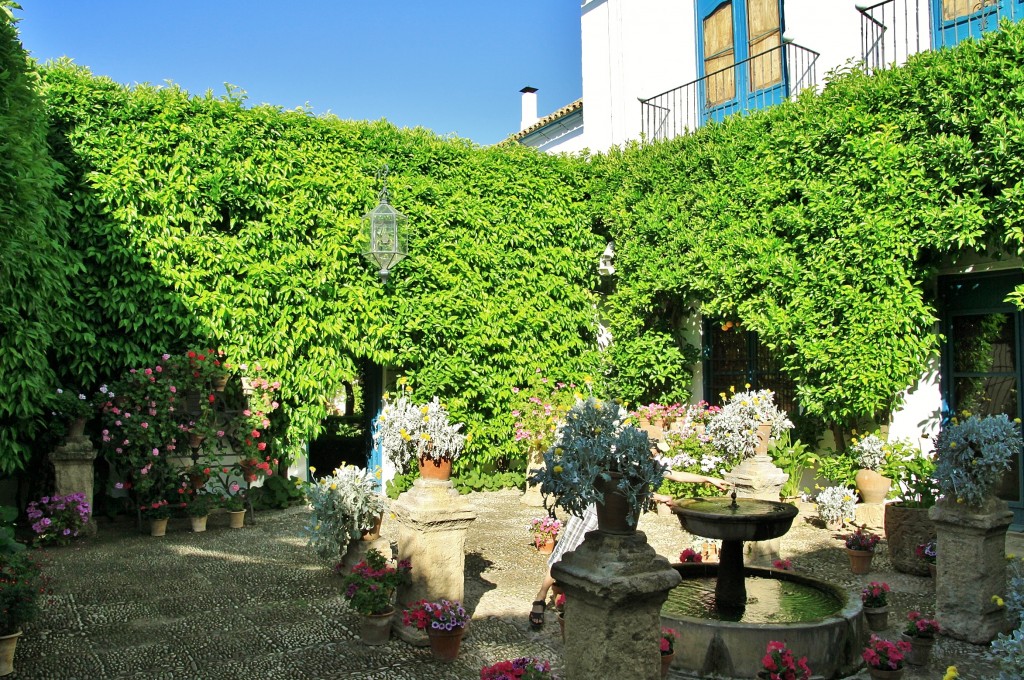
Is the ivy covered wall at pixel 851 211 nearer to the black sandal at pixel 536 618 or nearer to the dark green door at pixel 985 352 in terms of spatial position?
the dark green door at pixel 985 352

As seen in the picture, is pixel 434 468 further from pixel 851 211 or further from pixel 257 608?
pixel 851 211

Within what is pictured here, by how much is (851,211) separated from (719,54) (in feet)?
14.8

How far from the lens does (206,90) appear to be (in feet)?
29.5

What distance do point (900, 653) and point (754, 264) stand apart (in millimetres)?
5822

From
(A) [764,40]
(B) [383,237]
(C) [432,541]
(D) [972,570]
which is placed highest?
(A) [764,40]

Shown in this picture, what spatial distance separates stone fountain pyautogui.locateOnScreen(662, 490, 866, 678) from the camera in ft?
→ 14.7

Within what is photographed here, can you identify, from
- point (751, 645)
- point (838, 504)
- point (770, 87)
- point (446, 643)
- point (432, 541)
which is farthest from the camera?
point (770, 87)

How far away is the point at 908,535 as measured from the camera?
22.0ft

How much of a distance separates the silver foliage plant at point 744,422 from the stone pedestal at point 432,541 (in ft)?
13.4

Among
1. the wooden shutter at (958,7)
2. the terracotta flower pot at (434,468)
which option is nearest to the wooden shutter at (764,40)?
the wooden shutter at (958,7)

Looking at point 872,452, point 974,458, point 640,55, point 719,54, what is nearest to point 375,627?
point 974,458

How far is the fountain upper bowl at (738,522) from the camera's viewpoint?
16.5ft

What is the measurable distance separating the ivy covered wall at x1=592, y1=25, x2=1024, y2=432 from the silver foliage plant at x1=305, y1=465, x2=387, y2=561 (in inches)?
208

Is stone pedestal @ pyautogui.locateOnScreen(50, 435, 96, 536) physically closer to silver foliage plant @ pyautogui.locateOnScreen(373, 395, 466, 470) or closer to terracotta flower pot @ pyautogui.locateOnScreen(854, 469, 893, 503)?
silver foliage plant @ pyautogui.locateOnScreen(373, 395, 466, 470)
